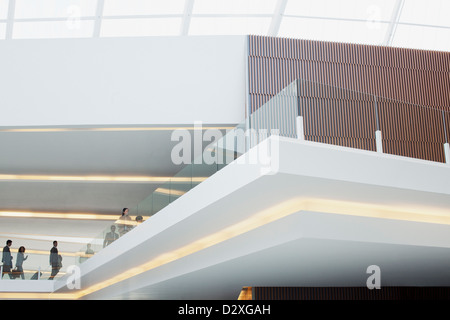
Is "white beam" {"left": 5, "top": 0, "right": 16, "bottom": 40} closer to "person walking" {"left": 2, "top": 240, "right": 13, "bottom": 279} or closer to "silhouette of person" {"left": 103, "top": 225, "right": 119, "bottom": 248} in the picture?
"person walking" {"left": 2, "top": 240, "right": 13, "bottom": 279}

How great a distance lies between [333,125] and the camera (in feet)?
30.3

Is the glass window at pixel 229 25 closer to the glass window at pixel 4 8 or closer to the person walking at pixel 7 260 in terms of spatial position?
the glass window at pixel 4 8

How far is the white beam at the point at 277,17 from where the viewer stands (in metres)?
20.0

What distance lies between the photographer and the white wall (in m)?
17.2

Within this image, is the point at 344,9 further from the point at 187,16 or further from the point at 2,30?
the point at 2,30

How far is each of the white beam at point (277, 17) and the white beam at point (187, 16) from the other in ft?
10.2

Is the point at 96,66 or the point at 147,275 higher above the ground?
the point at 96,66

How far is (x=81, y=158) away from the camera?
20.9 m

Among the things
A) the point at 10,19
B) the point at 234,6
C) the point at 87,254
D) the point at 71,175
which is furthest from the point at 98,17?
the point at 87,254

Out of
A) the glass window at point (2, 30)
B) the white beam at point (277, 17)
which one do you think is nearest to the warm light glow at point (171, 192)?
the white beam at point (277, 17)

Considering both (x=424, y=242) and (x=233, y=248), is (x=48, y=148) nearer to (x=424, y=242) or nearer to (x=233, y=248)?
(x=233, y=248)

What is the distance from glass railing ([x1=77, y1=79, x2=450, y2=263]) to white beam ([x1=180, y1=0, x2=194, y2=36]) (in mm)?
10338

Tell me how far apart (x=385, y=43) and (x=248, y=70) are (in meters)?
7.11

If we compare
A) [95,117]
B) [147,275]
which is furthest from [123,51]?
[147,275]
